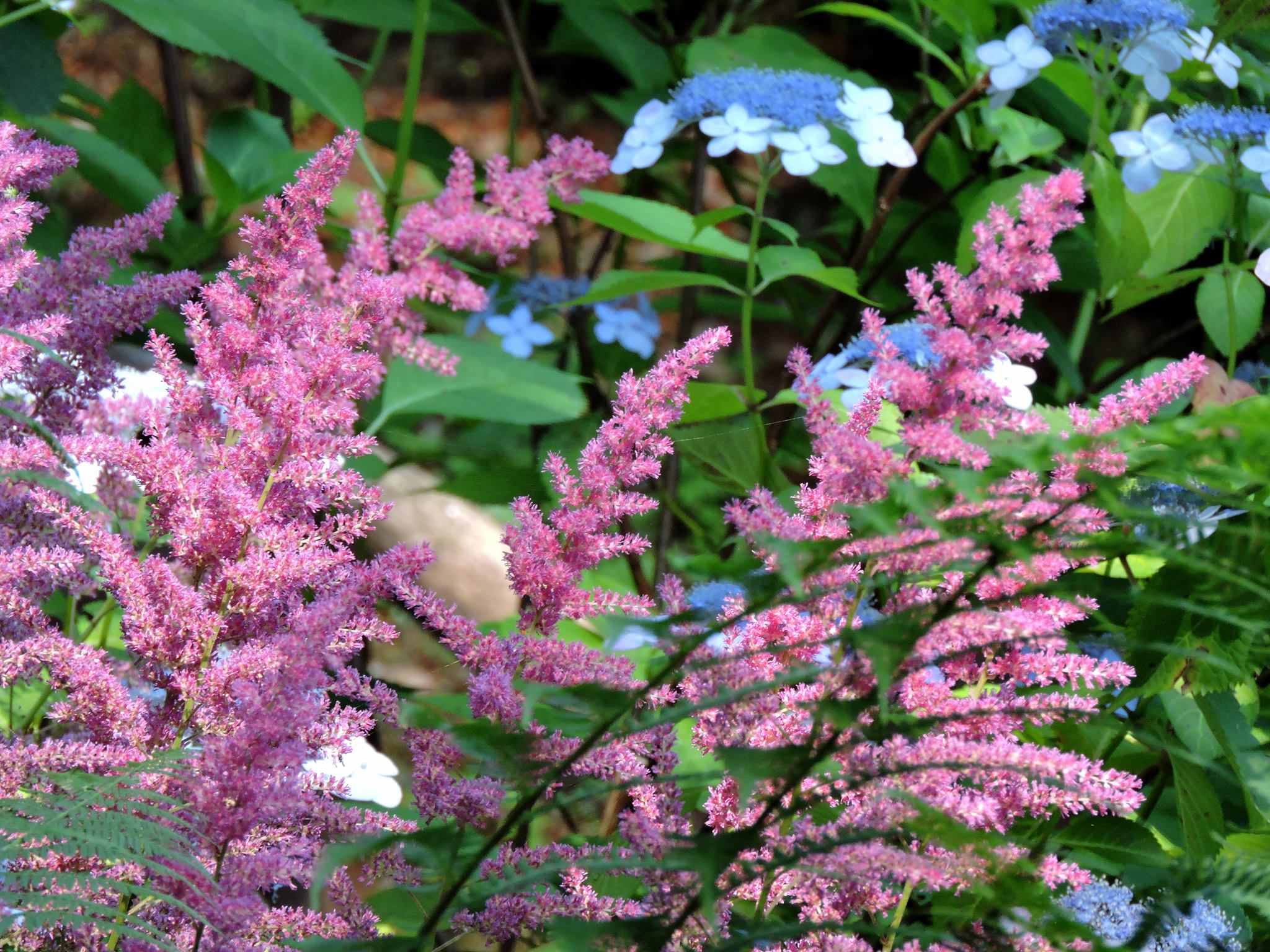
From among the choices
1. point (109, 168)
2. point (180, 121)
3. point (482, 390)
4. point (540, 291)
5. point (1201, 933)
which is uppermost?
point (180, 121)

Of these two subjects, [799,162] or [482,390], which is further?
[482,390]

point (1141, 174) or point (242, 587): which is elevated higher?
point (1141, 174)

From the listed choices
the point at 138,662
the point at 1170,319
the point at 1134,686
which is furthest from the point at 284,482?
the point at 1170,319

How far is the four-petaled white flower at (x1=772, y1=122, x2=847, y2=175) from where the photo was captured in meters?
0.94

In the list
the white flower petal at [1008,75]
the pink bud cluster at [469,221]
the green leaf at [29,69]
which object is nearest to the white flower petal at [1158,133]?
the white flower petal at [1008,75]

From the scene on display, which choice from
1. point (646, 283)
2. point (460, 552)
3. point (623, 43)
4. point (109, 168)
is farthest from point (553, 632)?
point (460, 552)

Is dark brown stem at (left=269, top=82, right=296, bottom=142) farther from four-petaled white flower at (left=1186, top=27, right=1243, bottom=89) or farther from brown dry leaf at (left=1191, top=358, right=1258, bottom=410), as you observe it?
brown dry leaf at (left=1191, top=358, right=1258, bottom=410)

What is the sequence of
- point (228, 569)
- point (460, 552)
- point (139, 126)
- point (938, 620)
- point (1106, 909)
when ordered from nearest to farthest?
point (938, 620), point (228, 569), point (1106, 909), point (139, 126), point (460, 552)

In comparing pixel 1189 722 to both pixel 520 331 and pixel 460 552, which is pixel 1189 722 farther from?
pixel 460 552

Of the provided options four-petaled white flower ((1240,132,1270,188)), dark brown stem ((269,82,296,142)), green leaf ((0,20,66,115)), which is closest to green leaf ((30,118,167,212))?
green leaf ((0,20,66,115))

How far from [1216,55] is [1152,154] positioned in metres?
0.09

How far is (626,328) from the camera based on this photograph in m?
1.50

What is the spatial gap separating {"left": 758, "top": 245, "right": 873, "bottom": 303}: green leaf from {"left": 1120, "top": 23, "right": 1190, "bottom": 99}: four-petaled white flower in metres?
0.26

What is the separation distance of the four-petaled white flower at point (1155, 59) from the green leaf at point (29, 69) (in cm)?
90
